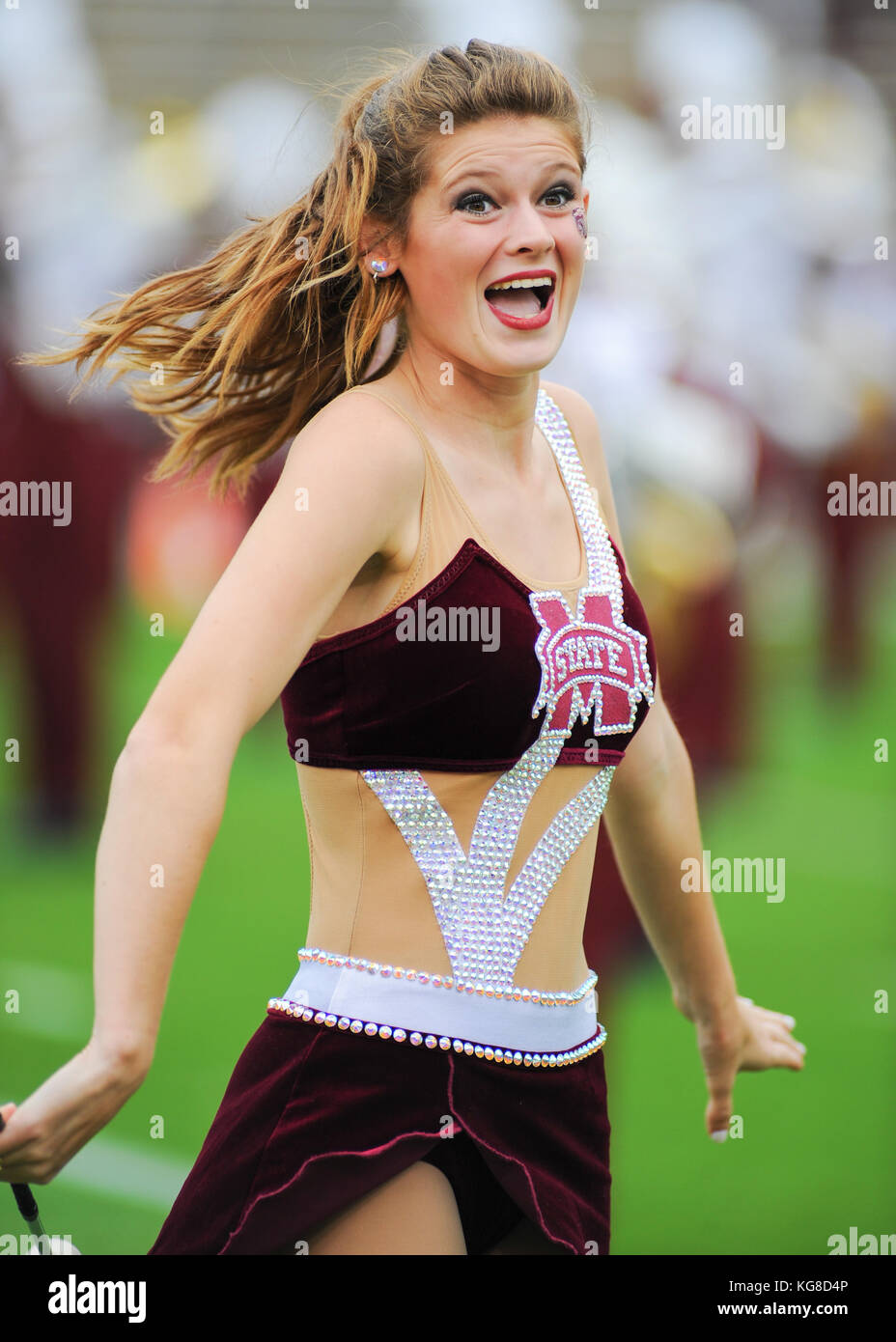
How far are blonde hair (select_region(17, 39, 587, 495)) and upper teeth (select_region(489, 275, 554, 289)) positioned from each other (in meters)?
0.14

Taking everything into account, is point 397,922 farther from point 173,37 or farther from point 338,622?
point 173,37

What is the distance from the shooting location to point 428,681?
1.78m

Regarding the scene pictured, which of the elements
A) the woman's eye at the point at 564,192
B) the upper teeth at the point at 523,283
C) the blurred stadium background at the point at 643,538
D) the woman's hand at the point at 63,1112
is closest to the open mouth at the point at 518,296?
the upper teeth at the point at 523,283

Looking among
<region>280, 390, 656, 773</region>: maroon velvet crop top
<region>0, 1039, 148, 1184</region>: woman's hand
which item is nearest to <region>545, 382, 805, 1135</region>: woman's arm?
<region>280, 390, 656, 773</region>: maroon velvet crop top

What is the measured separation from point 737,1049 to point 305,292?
1223 millimetres

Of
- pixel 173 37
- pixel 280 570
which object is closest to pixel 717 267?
pixel 173 37

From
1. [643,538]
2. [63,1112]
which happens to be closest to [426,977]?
[63,1112]

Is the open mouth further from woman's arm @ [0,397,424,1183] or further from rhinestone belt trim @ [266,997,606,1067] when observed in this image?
rhinestone belt trim @ [266,997,606,1067]

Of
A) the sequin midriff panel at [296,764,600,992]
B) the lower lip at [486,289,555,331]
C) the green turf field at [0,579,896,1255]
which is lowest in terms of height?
the green turf field at [0,579,896,1255]

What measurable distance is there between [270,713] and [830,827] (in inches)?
126

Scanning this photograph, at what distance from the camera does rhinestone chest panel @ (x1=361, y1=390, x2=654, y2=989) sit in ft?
6.03

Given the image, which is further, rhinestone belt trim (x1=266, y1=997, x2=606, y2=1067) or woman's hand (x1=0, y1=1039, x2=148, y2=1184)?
rhinestone belt trim (x1=266, y1=997, x2=606, y2=1067)

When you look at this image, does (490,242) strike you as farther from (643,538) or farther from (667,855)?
(643,538)

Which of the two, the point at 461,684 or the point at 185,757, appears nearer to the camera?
the point at 185,757
